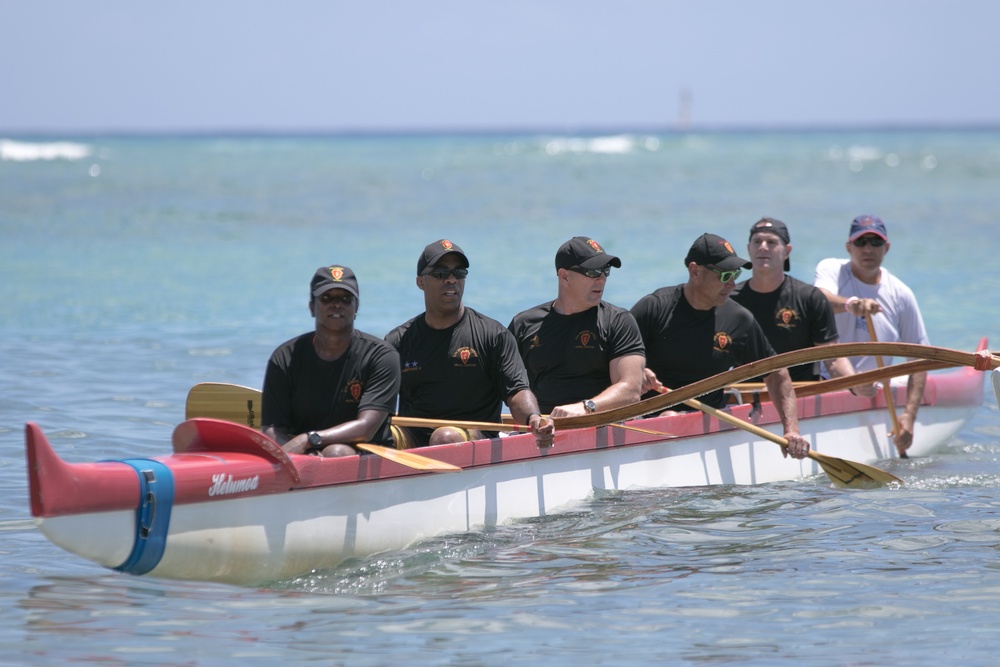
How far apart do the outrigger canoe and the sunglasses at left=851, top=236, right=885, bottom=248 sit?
1.27 m

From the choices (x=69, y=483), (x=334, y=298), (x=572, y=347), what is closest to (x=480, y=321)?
(x=572, y=347)

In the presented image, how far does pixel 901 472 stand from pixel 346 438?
192 inches

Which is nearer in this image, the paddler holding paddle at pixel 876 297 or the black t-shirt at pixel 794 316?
the black t-shirt at pixel 794 316

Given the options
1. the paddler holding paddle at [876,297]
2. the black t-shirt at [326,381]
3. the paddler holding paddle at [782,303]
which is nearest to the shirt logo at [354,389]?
the black t-shirt at [326,381]

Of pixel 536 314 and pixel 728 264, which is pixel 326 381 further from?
pixel 728 264

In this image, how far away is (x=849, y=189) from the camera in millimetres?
43469

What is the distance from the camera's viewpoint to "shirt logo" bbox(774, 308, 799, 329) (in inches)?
362

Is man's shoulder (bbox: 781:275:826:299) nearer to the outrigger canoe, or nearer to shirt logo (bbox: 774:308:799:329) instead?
shirt logo (bbox: 774:308:799:329)

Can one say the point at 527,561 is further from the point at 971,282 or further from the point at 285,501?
the point at 971,282

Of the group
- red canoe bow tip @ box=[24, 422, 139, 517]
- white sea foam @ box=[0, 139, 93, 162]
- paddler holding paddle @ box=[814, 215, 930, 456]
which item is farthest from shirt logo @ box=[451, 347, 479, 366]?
white sea foam @ box=[0, 139, 93, 162]

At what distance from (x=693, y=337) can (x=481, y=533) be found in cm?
215

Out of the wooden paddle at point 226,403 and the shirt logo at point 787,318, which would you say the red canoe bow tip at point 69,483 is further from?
the shirt logo at point 787,318

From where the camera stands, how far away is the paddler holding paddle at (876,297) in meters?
9.77

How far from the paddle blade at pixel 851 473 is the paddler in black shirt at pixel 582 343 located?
1667mm
